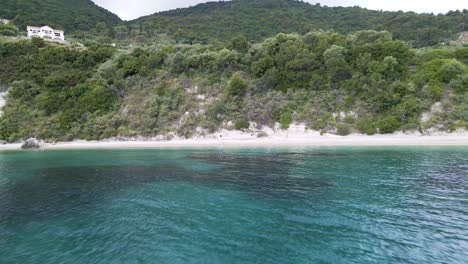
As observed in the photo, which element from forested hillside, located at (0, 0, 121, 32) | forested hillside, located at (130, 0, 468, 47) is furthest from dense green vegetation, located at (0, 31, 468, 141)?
forested hillside, located at (0, 0, 121, 32)

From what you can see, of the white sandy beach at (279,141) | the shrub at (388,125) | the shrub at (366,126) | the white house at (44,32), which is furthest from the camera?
the white house at (44,32)

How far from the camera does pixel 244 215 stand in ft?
36.4

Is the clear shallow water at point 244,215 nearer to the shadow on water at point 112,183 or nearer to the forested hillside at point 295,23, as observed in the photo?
the shadow on water at point 112,183

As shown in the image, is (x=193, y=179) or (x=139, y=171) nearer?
(x=193, y=179)

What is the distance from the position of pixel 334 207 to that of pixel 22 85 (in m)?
63.3

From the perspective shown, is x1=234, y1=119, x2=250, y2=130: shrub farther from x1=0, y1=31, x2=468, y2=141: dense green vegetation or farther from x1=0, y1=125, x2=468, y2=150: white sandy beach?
x1=0, y1=125, x2=468, y2=150: white sandy beach

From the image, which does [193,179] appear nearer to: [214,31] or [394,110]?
[394,110]

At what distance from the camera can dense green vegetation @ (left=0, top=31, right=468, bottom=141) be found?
37.5 meters

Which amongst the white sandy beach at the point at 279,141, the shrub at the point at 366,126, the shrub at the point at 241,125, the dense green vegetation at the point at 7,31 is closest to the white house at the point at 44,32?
the dense green vegetation at the point at 7,31

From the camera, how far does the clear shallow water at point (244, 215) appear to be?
801 centimetres

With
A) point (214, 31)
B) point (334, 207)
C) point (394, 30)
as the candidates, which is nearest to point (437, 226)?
point (334, 207)

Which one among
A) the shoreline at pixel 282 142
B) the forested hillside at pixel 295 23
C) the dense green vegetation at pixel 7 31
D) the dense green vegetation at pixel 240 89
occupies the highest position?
the forested hillside at pixel 295 23

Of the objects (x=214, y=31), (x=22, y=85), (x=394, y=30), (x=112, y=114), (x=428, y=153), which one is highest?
(x=214, y=31)

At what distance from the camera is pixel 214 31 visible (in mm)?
113312
